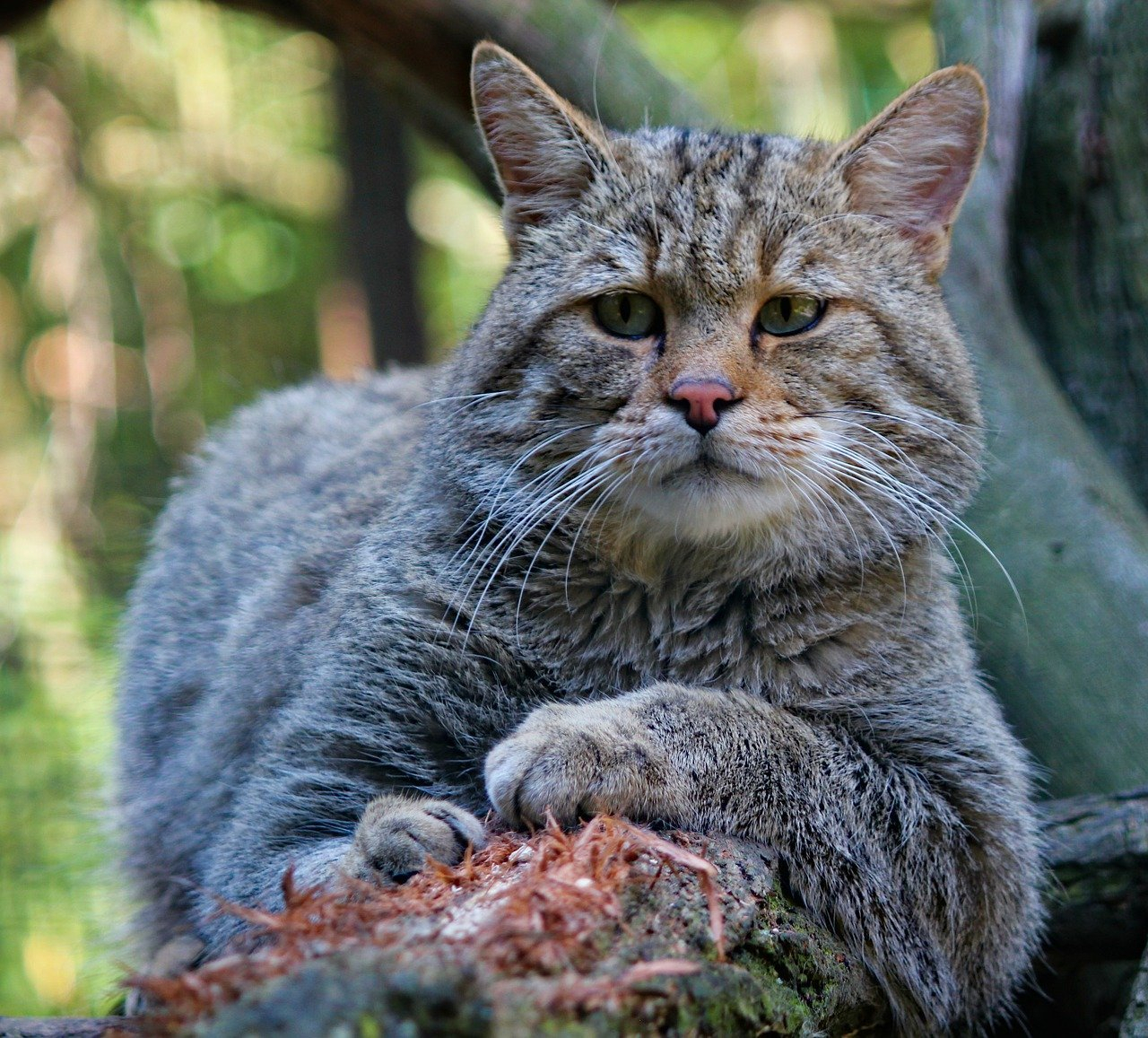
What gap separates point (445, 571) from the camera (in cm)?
302

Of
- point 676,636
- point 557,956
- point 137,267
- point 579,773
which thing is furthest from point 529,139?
point 137,267

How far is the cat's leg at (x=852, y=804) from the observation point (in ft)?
7.97

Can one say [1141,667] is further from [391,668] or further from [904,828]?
[391,668]

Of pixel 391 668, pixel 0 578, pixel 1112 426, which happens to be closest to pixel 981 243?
pixel 1112 426

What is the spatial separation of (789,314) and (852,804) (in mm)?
1134

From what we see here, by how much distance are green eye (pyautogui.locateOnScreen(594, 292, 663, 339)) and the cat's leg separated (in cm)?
84

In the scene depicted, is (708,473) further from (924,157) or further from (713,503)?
(924,157)

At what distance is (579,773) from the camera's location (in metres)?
2.39

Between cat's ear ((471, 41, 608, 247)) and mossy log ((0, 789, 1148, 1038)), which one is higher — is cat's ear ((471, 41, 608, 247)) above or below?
above

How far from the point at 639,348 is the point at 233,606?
189 cm

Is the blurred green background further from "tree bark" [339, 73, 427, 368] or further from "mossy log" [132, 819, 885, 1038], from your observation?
"mossy log" [132, 819, 885, 1038]

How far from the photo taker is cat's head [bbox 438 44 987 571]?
271cm

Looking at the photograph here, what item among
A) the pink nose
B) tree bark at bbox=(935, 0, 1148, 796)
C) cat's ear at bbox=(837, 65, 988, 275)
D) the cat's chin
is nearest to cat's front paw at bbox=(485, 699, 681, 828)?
the cat's chin

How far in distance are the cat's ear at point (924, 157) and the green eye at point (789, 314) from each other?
1.40 feet
